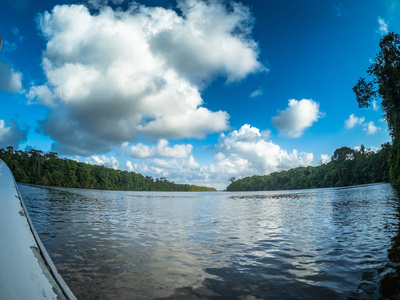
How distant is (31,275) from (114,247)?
638 cm

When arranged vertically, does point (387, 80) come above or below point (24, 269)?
above

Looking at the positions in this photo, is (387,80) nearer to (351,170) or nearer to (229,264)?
(229,264)

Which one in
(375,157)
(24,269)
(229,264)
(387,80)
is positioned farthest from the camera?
(375,157)

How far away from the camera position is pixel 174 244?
7684mm

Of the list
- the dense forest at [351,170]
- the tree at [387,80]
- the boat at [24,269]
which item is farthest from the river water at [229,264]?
the dense forest at [351,170]

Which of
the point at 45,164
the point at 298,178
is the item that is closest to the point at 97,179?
the point at 45,164

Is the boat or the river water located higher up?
the boat

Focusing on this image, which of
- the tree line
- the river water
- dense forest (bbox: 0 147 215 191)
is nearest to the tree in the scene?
the tree line

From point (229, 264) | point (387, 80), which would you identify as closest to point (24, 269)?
point (229, 264)

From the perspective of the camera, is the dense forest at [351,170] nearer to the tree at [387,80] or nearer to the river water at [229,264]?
the tree at [387,80]

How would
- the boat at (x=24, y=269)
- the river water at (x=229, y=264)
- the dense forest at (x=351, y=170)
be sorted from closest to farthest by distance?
1. the boat at (x=24, y=269)
2. the river water at (x=229, y=264)
3. the dense forest at (x=351, y=170)

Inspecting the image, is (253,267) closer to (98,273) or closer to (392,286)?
(392,286)

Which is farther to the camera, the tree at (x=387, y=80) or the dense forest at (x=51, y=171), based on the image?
the dense forest at (x=51, y=171)

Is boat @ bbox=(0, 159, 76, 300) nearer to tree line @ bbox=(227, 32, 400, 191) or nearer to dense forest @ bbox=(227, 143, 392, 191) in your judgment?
tree line @ bbox=(227, 32, 400, 191)
